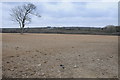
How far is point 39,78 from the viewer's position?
4840 mm

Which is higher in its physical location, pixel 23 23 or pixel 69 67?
pixel 23 23

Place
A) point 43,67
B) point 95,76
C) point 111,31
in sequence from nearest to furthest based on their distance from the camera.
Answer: point 95,76 → point 43,67 → point 111,31

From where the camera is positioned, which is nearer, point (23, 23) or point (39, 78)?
point (39, 78)

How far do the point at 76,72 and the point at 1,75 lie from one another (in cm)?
218

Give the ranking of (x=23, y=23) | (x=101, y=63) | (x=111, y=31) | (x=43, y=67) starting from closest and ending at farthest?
1. (x=43, y=67)
2. (x=101, y=63)
3. (x=23, y=23)
4. (x=111, y=31)

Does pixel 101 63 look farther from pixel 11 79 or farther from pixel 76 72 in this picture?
pixel 11 79

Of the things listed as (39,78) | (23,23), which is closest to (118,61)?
(39,78)

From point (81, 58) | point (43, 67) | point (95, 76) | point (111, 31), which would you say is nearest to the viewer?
point (95, 76)

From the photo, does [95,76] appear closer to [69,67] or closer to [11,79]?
[69,67]

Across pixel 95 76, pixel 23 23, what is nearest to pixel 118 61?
pixel 95 76

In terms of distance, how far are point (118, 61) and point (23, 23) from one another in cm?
3027

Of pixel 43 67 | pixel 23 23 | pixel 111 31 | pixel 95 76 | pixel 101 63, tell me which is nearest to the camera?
pixel 95 76

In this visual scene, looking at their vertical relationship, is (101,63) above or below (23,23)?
below

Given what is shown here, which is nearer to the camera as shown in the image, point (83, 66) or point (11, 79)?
point (11, 79)
